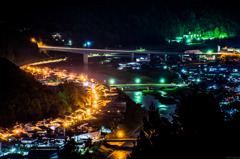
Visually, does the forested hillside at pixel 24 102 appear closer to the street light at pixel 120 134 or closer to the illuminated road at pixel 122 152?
the street light at pixel 120 134

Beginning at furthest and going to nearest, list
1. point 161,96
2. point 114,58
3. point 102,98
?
point 114,58 < point 161,96 < point 102,98

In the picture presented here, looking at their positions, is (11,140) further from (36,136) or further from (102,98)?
(102,98)

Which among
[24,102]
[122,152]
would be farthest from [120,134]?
[24,102]

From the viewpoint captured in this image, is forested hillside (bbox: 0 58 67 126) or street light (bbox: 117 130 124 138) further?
forested hillside (bbox: 0 58 67 126)

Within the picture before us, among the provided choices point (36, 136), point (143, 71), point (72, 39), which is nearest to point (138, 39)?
point (72, 39)

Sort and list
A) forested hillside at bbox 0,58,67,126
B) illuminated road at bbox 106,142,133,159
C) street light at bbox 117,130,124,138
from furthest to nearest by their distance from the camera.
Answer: forested hillside at bbox 0,58,67,126 → street light at bbox 117,130,124,138 → illuminated road at bbox 106,142,133,159

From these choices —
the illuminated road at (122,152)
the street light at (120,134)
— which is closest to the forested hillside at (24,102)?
the street light at (120,134)

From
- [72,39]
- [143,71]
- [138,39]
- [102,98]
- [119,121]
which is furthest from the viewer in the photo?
[138,39]

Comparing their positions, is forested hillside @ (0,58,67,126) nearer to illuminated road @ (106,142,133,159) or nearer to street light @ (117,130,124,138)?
street light @ (117,130,124,138)

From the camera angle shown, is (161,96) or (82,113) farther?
(161,96)

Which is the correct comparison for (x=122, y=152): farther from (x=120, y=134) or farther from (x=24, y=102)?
(x=24, y=102)

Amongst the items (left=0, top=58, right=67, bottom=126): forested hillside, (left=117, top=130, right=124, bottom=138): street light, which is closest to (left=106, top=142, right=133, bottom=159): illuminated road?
(left=117, top=130, right=124, bottom=138): street light
